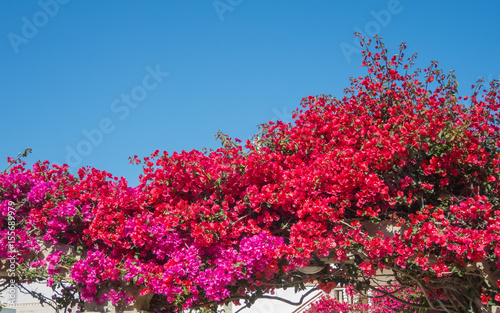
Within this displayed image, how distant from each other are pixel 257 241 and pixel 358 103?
1722 mm

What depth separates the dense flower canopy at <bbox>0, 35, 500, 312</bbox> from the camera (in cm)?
371

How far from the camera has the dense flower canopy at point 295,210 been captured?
3.71 metres

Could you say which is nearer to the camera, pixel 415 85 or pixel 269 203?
pixel 269 203

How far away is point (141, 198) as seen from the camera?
4230 millimetres

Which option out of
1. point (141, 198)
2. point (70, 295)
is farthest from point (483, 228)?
point (70, 295)

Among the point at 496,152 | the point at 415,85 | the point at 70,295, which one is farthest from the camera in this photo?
the point at 70,295

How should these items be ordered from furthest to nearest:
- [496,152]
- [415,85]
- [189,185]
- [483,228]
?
[415,85] → [189,185] → [496,152] → [483,228]

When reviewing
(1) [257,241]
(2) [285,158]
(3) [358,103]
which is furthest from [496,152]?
(1) [257,241]

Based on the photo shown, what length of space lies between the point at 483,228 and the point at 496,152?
2.27 feet

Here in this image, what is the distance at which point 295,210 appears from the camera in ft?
13.1

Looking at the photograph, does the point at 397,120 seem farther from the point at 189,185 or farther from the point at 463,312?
the point at 463,312

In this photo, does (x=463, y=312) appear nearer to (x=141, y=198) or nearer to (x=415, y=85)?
(x=415, y=85)

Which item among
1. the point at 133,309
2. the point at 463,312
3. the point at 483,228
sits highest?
the point at 483,228

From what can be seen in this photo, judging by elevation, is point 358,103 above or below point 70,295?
above
